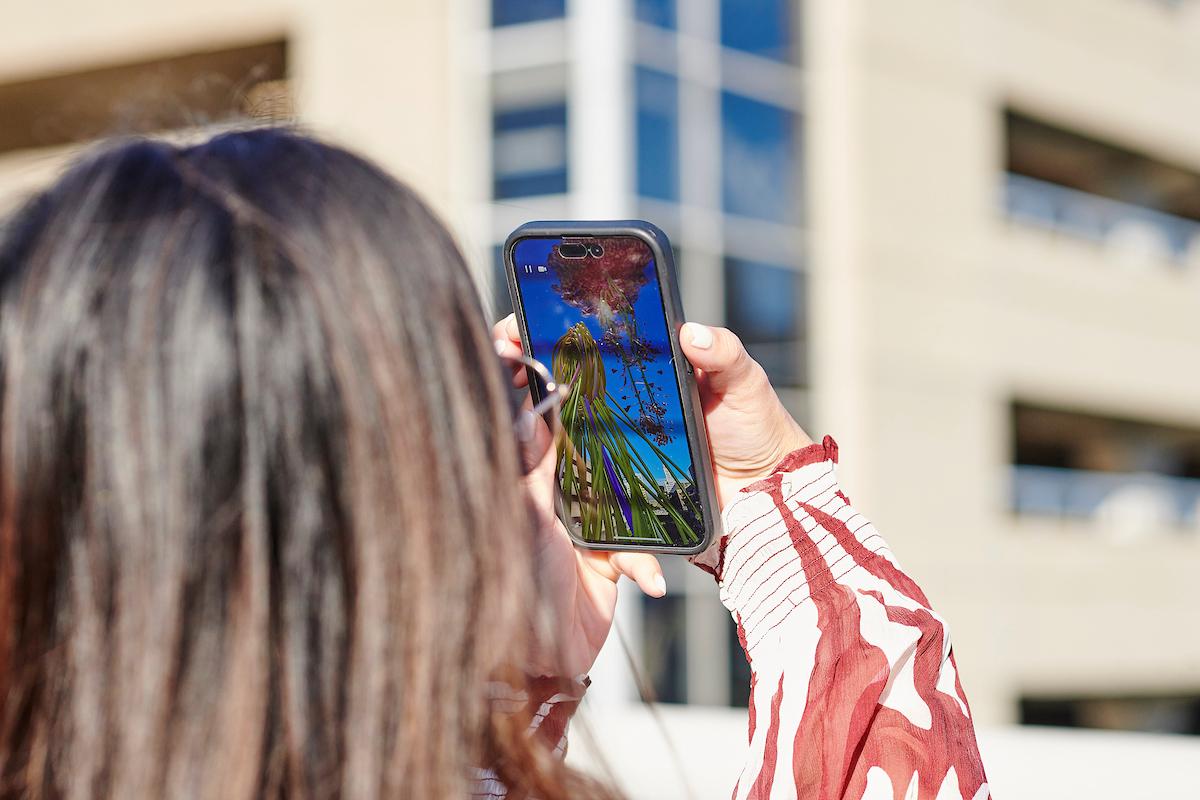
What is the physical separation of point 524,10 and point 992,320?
6.92 m

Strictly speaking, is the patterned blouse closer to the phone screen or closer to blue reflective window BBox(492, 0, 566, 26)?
the phone screen

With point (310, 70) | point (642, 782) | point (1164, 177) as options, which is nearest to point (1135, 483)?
point (1164, 177)

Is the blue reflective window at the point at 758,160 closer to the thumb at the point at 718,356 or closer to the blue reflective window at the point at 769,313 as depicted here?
the blue reflective window at the point at 769,313

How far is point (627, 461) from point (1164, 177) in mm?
19456

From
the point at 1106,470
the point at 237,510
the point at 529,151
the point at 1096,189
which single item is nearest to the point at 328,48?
the point at 529,151

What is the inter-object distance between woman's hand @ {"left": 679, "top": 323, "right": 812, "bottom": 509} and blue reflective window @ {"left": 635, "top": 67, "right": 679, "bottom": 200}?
904cm

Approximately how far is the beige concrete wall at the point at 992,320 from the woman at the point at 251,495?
11839mm

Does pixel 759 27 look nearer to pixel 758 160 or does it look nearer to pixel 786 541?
pixel 758 160

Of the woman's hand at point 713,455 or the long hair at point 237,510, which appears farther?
the woman's hand at point 713,455

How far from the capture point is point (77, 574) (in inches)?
31.0

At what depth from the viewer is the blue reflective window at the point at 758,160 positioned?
11031 millimetres

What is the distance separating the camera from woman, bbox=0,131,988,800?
0.78 metres

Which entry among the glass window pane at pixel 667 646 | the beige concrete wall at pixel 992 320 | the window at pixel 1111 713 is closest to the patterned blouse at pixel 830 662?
the glass window pane at pixel 667 646

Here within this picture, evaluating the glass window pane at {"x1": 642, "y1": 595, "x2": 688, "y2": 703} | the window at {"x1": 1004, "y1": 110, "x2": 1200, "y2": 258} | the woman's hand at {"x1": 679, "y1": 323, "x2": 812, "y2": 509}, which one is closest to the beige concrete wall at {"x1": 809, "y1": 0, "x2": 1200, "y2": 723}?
the window at {"x1": 1004, "y1": 110, "x2": 1200, "y2": 258}
